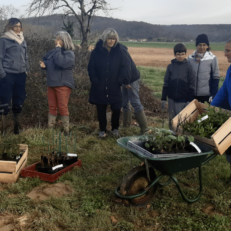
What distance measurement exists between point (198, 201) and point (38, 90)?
242 inches

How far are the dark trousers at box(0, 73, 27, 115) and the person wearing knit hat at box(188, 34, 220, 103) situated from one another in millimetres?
3192

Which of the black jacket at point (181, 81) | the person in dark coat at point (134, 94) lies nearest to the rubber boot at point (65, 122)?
the person in dark coat at point (134, 94)

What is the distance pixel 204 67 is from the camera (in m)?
4.92

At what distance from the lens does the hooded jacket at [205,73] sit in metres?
4.92

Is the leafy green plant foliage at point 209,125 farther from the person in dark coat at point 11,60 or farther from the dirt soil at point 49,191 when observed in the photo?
the person in dark coat at point 11,60

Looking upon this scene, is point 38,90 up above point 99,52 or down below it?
below

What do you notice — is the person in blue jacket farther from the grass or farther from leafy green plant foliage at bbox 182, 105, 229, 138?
the grass

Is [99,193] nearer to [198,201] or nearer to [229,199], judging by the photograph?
[198,201]

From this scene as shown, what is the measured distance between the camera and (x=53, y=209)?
2.85 metres

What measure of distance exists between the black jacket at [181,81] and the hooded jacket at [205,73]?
0.15m

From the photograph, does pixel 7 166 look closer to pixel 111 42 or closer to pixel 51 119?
pixel 51 119

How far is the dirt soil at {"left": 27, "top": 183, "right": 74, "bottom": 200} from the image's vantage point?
3.16 metres

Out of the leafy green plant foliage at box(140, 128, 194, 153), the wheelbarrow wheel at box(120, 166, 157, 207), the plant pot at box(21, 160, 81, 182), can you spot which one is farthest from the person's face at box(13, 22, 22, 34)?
the wheelbarrow wheel at box(120, 166, 157, 207)

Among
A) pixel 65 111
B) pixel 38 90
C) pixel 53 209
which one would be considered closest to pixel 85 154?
pixel 65 111
